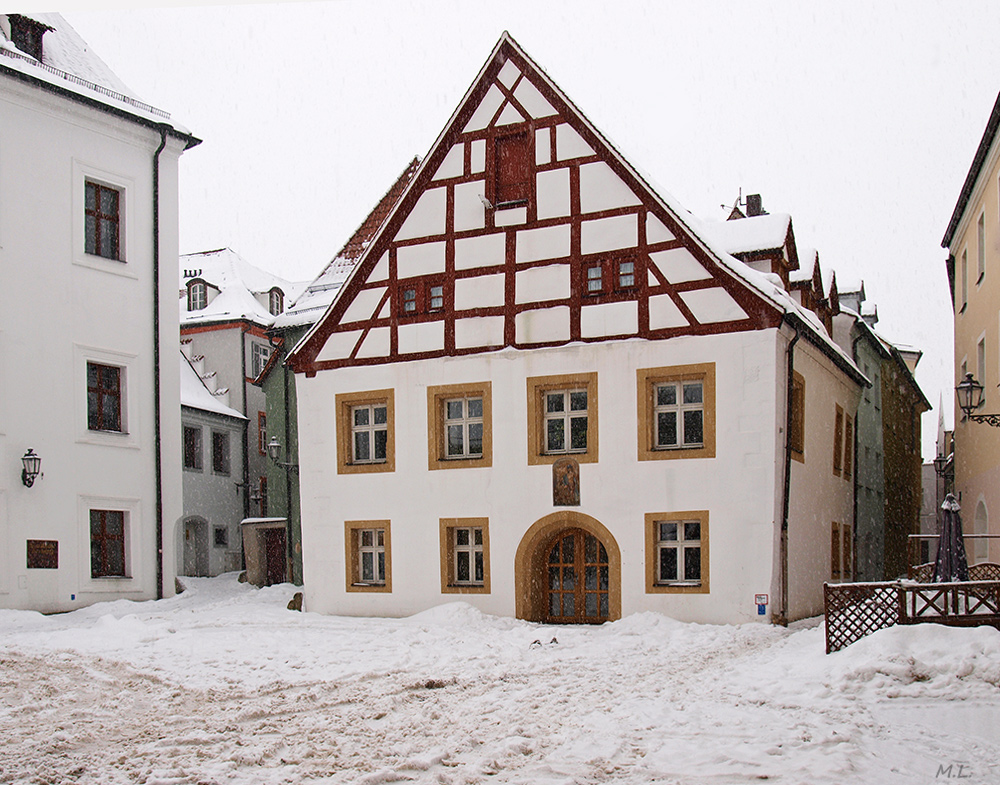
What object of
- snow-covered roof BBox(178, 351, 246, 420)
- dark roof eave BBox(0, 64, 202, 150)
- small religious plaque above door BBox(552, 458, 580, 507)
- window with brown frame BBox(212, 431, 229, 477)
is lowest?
small religious plaque above door BBox(552, 458, 580, 507)

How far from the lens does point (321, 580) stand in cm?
1413

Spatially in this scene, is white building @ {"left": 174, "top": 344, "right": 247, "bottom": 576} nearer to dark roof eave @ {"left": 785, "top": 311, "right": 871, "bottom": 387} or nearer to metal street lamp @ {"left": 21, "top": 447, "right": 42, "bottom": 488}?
metal street lamp @ {"left": 21, "top": 447, "right": 42, "bottom": 488}

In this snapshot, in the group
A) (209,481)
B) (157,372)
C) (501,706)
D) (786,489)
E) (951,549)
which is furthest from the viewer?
(209,481)

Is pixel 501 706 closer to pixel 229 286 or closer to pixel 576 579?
pixel 576 579

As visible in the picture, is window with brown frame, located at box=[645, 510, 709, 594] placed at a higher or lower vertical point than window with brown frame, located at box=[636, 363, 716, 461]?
lower

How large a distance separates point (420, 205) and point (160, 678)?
288 inches

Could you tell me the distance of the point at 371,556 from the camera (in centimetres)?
1415

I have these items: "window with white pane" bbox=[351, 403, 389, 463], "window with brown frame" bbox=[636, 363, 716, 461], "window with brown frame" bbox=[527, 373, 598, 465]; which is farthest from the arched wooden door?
"window with white pane" bbox=[351, 403, 389, 463]

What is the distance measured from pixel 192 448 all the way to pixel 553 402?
1184 centimetres

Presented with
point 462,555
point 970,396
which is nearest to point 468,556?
point 462,555

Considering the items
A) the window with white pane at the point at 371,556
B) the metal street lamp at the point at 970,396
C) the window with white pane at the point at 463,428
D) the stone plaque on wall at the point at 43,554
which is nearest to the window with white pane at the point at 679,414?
the window with white pane at the point at 463,428

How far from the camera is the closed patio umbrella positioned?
10258mm

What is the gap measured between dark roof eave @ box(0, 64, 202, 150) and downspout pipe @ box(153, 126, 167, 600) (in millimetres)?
144

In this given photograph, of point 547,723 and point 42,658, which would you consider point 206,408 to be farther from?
point 547,723
